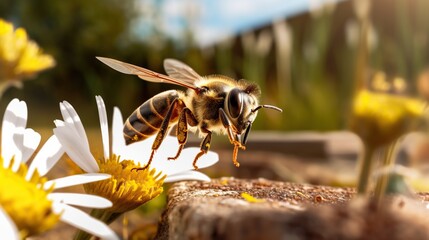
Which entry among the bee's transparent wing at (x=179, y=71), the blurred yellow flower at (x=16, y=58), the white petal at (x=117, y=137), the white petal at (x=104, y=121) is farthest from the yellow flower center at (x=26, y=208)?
the blurred yellow flower at (x=16, y=58)

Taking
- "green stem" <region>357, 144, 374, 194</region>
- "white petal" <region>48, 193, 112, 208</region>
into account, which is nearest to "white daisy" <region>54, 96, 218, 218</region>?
"white petal" <region>48, 193, 112, 208</region>

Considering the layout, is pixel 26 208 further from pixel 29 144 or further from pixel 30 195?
pixel 29 144

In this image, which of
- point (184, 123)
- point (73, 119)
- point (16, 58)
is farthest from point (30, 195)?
point (16, 58)

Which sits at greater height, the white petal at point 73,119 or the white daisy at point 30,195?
the white petal at point 73,119

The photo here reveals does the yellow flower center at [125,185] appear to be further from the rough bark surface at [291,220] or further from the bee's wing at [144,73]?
the bee's wing at [144,73]

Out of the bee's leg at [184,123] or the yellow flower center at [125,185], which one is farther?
the bee's leg at [184,123]
